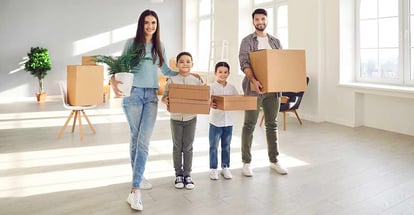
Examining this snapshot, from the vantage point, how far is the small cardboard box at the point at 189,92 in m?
2.72

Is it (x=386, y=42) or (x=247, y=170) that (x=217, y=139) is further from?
(x=386, y=42)

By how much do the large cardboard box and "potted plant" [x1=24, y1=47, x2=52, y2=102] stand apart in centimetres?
780

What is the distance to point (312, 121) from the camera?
20.9 ft

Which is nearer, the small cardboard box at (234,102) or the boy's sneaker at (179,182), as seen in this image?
the small cardboard box at (234,102)

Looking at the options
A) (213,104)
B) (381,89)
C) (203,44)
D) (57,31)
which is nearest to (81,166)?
(213,104)

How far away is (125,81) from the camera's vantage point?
2.47 metres

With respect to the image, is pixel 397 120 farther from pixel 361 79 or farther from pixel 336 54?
pixel 336 54

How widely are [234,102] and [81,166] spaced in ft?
6.22

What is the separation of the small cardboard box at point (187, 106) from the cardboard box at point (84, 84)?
8.30ft

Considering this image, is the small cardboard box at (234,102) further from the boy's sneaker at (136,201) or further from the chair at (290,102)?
the chair at (290,102)

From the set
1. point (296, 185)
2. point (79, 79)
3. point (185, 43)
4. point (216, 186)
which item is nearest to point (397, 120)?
point (296, 185)

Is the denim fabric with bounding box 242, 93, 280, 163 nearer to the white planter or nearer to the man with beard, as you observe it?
the man with beard

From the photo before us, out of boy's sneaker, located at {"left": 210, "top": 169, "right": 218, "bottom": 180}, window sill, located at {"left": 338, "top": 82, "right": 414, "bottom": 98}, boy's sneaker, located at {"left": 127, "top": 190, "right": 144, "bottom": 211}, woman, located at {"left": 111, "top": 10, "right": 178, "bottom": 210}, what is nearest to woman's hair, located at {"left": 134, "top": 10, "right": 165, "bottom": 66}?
woman, located at {"left": 111, "top": 10, "right": 178, "bottom": 210}

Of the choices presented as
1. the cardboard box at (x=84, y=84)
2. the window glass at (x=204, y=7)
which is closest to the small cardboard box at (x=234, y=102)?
the cardboard box at (x=84, y=84)
